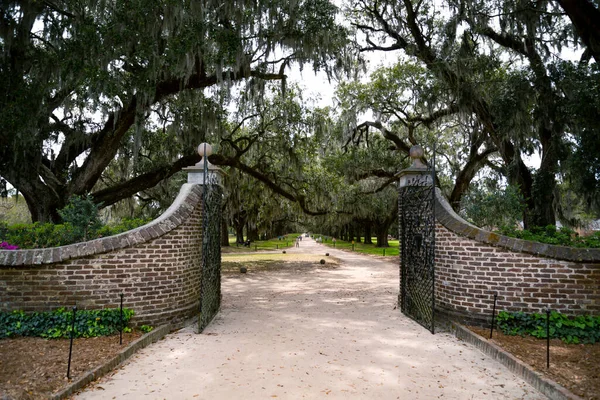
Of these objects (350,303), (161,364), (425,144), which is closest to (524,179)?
(425,144)

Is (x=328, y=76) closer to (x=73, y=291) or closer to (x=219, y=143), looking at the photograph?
(x=219, y=143)

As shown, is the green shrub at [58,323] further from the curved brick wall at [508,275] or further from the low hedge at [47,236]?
the curved brick wall at [508,275]

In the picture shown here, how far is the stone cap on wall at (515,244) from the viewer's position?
5207 millimetres

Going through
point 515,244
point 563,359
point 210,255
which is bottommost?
point 563,359

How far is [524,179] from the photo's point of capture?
13.0 metres

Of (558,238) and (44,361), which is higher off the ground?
(558,238)

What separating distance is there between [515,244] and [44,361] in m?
6.13

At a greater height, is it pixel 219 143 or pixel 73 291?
pixel 219 143

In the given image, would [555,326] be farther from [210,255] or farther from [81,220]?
[81,220]

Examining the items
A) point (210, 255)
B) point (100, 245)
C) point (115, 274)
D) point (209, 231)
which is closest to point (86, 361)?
point (115, 274)

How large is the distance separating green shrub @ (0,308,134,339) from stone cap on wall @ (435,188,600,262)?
510cm

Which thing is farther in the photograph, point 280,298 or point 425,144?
point 425,144

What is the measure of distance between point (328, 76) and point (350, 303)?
23.5ft

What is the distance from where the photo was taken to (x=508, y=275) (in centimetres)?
552
